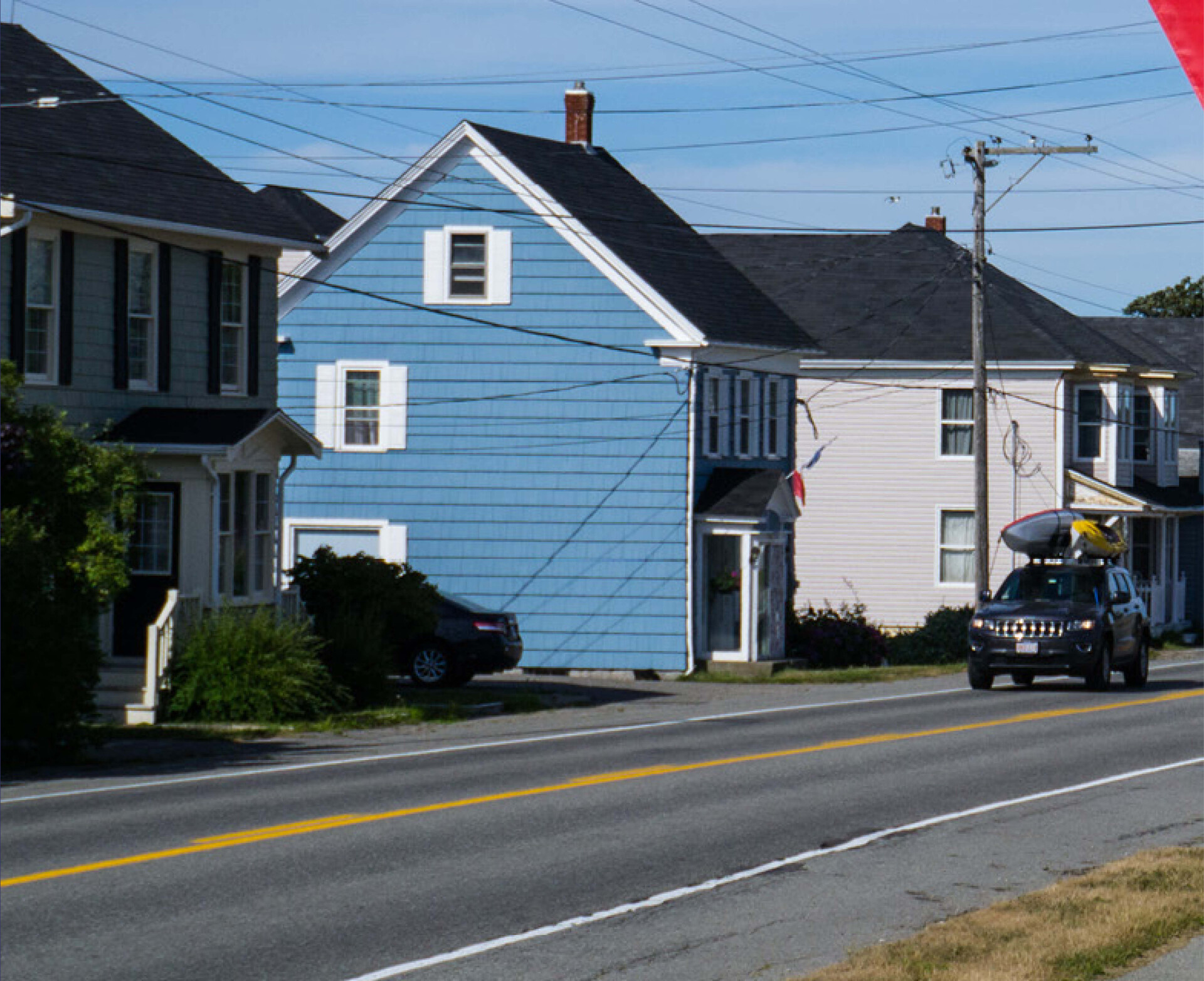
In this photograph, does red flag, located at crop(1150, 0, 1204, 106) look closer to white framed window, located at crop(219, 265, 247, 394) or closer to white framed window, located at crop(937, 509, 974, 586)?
white framed window, located at crop(219, 265, 247, 394)

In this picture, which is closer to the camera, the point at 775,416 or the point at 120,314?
the point at 120,314

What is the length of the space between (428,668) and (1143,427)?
2564cm

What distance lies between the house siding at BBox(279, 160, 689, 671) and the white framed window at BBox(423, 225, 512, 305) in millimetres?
150

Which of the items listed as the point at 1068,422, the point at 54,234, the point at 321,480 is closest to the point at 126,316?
the point at 54,234

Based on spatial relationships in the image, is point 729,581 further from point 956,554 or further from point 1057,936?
point 1057,936

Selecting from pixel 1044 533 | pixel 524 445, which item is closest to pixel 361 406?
pixel 524 445

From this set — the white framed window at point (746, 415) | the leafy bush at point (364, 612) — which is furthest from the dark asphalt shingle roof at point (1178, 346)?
the leafy bush at point (364, 612)

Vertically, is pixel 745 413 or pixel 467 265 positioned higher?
pixel 467 265

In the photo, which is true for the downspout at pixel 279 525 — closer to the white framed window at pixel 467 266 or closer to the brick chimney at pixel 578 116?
the white framed window at pixel 467 266

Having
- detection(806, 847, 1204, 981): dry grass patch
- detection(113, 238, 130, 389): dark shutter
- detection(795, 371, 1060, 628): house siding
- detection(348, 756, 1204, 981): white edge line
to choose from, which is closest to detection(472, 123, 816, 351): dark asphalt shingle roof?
detection(795, 371, 1060, 628): house siding

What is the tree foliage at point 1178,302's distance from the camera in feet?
281

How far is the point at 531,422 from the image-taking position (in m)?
34.8

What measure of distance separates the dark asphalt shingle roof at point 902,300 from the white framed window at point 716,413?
9970 mm

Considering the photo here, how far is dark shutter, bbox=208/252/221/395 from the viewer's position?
2625 cm
